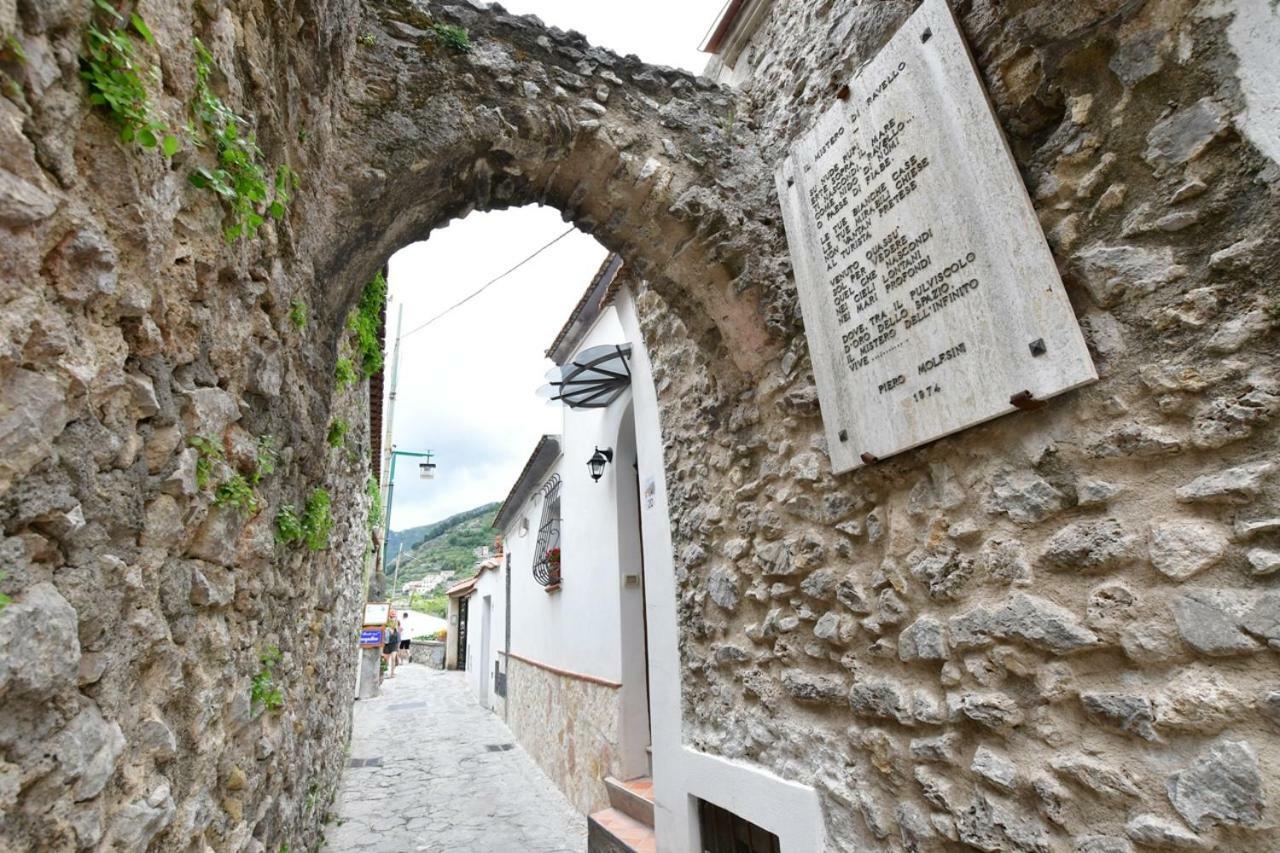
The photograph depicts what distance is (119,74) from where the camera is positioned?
0.92m

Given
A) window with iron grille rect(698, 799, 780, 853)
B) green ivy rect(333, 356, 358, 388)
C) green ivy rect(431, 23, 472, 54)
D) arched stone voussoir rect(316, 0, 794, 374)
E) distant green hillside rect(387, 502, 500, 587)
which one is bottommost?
window with iron grille rect(698, 799, 780, 853)

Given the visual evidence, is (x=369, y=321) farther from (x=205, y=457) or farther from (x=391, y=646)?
(x=391, y=646)

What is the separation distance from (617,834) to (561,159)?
12.4ft

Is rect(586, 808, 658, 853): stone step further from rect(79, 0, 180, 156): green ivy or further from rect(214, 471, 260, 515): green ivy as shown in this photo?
rect(79, 0, 180, 156): green ivy

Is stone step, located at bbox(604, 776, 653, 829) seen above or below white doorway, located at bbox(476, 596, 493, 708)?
below

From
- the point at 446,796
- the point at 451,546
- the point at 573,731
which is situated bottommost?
the point at 446,796

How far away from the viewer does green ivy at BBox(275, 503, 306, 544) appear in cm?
184

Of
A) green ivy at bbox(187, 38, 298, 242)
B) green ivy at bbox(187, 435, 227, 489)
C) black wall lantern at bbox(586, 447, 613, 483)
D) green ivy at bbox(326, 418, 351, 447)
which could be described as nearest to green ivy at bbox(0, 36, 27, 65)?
green ivy at bbox(187, 38, 298, 242)

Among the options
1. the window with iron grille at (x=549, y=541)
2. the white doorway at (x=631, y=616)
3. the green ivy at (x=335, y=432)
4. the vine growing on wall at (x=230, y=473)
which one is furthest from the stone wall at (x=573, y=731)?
the vine growing on wall at (x=230, y=473)

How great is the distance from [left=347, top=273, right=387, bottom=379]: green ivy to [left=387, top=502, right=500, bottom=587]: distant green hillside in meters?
41.2

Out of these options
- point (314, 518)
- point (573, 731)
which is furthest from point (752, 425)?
point (573, 731)

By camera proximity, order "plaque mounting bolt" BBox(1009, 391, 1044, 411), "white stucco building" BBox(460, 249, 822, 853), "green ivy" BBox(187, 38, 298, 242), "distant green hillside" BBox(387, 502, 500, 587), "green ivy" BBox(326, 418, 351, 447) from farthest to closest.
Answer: "distant green hillside" BBox(387, 502, 500, 587) < "white stucco building" BBox(460, 249, 822, 853) < "green ivy" BBox(326, 418, 351, 447) < "plaque mounting bolt" BBox(1009, 391, 1044, 411) < "green ivy" BBox(187, 38, 298, 242)

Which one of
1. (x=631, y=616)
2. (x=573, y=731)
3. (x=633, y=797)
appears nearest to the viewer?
(x=633, y=797)

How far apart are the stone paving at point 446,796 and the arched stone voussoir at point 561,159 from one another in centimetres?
414
